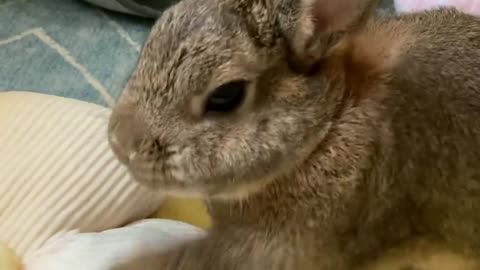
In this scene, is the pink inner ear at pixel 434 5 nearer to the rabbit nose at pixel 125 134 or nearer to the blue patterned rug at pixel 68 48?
the blue patterned rug at pixel 68 48

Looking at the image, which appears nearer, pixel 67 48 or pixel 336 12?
pixel 336 12

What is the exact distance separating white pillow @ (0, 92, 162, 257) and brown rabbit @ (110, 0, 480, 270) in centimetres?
14

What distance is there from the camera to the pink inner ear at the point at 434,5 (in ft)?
5.69

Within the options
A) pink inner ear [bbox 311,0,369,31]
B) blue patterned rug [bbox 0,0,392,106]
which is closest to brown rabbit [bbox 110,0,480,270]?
pink inner ear [bbox 311,0,369,31]

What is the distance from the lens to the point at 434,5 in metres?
1.77

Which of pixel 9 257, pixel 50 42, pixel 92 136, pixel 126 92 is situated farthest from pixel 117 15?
pixel 126 92

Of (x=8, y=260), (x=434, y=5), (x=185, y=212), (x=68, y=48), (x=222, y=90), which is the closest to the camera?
(x=222, y=90)

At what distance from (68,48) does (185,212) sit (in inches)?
23.2

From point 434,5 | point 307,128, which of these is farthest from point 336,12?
point 434,5

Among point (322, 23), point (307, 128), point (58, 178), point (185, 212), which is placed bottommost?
point (185, 212)

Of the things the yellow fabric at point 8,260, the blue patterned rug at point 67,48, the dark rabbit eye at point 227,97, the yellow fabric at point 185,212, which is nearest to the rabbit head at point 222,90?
the dark rabbit eye at point 227,97

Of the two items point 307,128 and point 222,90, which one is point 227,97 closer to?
point 222,90

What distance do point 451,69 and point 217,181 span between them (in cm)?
35

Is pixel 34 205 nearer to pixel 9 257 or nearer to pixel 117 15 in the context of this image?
pixel 9 257
